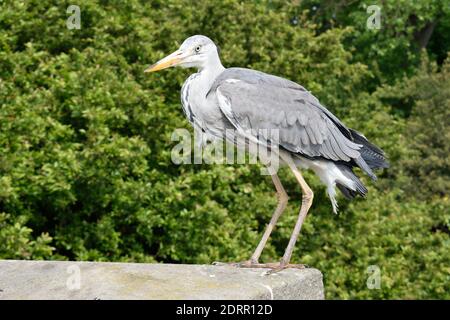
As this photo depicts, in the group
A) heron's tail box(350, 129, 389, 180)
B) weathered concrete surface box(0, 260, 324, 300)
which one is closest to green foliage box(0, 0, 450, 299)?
weathered concrete surface box(0, 260, 324, 300)

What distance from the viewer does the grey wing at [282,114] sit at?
5629mm

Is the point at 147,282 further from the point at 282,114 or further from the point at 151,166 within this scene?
the point at 151,166

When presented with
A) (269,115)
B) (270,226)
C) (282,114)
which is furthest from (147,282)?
(282,114)

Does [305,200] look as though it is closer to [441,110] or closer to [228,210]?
[228,210]

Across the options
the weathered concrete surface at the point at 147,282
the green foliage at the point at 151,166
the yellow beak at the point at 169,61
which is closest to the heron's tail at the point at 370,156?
the weathered concrete surface at the point at 147,282

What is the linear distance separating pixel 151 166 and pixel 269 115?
4603 millimetres

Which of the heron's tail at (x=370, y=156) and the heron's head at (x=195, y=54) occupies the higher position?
the heron's head at (x=195, y=54)

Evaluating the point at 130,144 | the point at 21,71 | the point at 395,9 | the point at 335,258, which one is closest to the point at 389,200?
the point at 335,258

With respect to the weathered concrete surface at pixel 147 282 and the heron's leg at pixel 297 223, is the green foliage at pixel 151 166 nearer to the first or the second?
the weathered concrete surface at pixel 147 282

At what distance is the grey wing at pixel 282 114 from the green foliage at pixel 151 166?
340cm

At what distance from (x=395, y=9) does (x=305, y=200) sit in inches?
553

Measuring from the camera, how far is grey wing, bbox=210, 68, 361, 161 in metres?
5.63

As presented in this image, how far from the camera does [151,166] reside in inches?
399

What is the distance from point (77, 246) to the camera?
29.8ft
